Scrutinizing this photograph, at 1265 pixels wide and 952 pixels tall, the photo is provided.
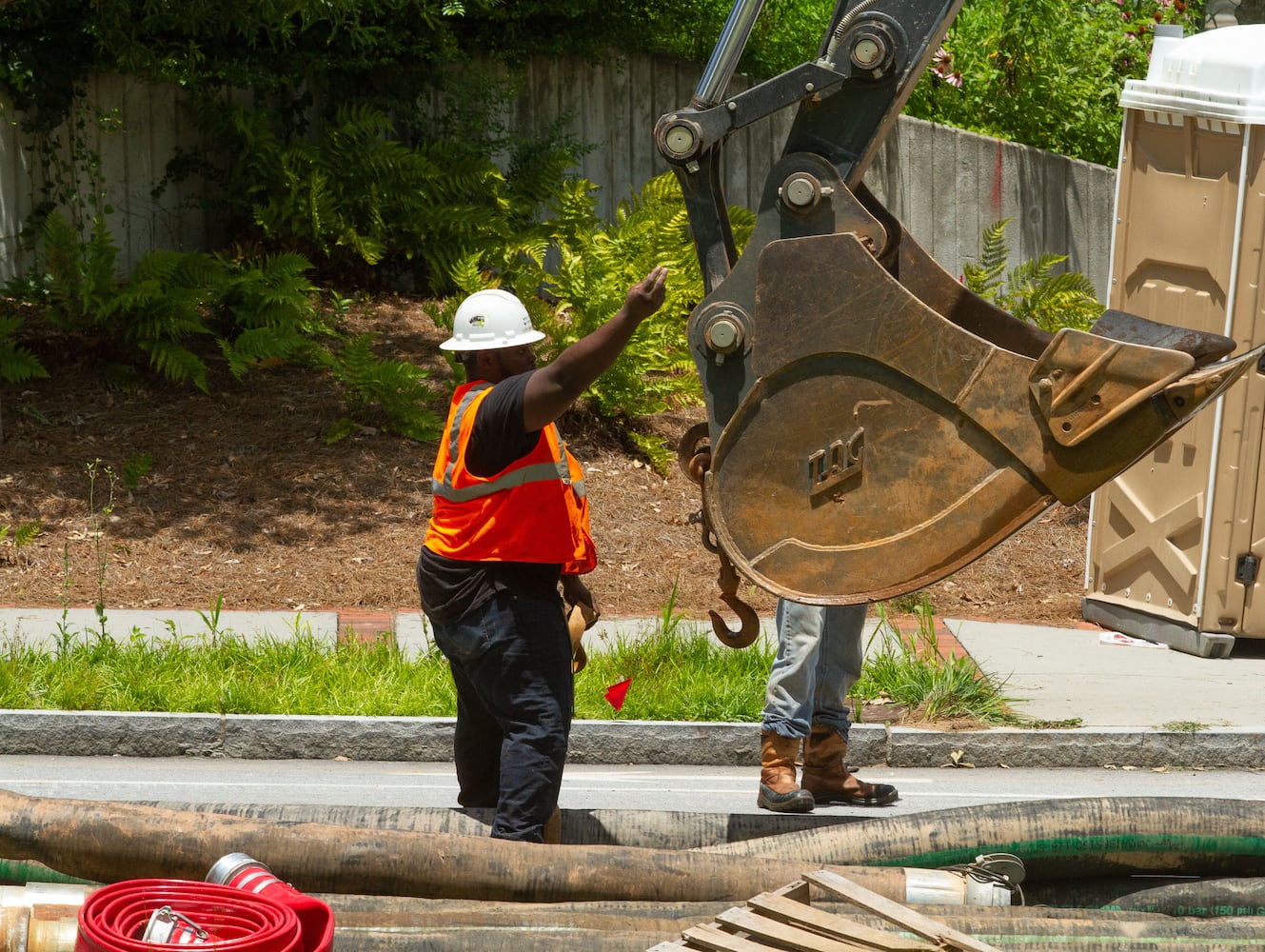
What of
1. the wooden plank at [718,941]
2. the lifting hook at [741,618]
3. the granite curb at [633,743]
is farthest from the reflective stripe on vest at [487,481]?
the granite curb at [633,743]

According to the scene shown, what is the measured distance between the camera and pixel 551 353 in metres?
11.5

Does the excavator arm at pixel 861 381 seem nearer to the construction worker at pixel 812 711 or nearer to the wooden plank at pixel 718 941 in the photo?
the wooden plank at pixel 718 941

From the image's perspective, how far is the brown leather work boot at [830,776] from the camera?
6.30m

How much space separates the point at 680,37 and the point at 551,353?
16.4ft

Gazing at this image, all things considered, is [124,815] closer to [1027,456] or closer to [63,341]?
[1027,456]

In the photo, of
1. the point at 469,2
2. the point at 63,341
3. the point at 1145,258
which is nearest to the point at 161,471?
the point at 63,341

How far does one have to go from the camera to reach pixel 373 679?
761 centimetres

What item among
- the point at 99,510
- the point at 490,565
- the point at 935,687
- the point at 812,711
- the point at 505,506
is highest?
the point at 505,506

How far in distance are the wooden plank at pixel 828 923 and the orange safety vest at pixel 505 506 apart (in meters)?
1.43

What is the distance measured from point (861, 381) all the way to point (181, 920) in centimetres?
201

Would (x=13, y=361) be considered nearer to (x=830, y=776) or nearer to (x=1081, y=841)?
(x=830, y=776)

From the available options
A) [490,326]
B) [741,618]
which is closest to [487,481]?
[490,326]

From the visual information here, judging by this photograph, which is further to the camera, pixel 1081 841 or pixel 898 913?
pixel 1081 841

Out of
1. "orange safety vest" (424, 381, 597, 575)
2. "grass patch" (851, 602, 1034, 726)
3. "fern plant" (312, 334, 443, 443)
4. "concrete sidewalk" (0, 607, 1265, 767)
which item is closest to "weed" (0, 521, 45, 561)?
"fern plant" (312, 334, 443, 443)
